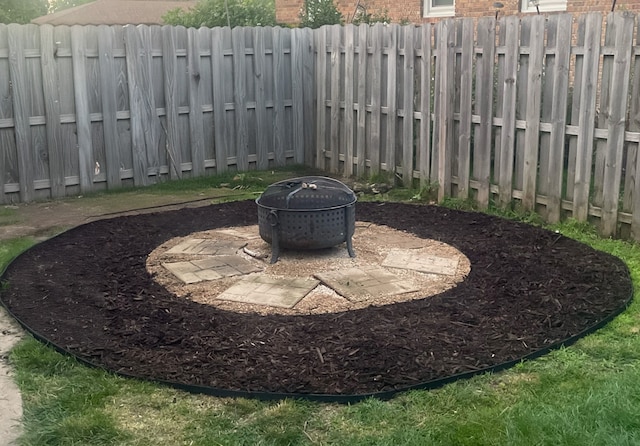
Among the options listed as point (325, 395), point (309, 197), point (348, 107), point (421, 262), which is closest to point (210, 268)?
point (309, 197)

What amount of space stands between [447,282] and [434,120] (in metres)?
3.22

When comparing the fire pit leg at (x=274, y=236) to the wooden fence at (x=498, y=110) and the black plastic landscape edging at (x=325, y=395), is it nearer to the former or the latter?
the black plastic landscape edging at (x=325, y=395)

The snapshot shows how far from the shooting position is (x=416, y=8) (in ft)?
43.1

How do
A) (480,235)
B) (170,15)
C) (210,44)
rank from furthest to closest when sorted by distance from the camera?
(170,15) < (210,44) < (480,235)

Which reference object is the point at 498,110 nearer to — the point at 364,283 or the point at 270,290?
the point at 364,283

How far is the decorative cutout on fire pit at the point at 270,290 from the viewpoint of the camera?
4.98m

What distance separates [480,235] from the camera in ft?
21.8

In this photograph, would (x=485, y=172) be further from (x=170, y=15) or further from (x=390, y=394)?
(x=170, y=15)

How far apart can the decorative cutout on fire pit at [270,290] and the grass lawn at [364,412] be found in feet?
4.45

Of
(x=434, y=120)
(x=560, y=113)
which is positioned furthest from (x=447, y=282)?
(x=434, y=120)

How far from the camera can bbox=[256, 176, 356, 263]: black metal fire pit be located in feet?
18.6

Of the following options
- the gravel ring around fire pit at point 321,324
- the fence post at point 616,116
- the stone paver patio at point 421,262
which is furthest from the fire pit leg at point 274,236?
the fence post at point 616,116

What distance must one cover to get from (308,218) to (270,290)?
76 cm

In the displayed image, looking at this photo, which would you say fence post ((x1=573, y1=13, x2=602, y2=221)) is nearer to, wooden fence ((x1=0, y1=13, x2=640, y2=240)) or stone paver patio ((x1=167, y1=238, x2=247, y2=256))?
wooden fence ((x1=0, y1=13, x2=640, y2=240))
